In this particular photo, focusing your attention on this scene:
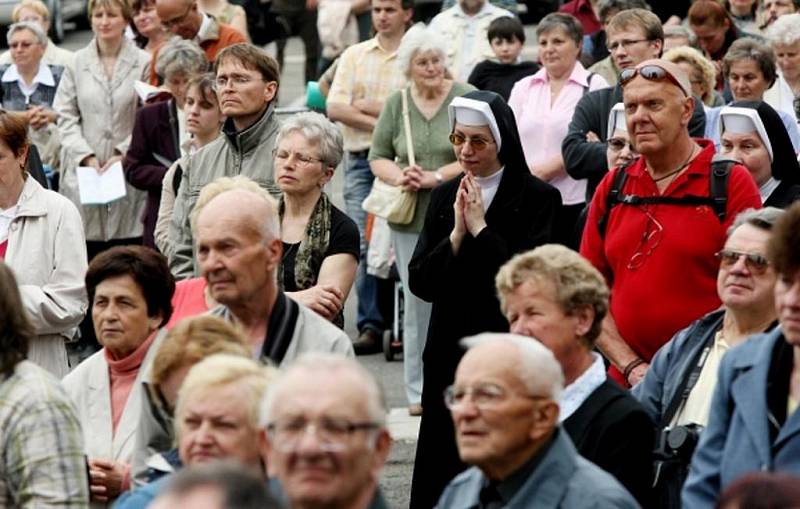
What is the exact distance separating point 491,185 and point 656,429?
2.29 meters

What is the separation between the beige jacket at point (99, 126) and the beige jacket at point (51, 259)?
434cm

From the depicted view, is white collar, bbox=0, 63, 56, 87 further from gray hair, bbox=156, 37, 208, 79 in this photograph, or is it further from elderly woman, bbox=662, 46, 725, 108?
elderly woman, bbox=662, 46, 725, 108

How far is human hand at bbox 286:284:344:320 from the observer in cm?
819

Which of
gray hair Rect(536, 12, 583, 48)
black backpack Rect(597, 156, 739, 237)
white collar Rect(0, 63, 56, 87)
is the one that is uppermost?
gray hair Rect(536, 12, 583, 48)

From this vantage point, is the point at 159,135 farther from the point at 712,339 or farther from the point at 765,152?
the point at 712,339

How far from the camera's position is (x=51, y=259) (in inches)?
353

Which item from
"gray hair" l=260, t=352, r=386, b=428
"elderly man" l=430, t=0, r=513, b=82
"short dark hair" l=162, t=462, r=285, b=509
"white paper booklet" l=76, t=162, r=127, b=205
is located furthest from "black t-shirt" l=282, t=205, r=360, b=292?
"elderly man" l=430, t=0, r=513, b=82

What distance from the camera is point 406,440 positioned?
37.1 feet

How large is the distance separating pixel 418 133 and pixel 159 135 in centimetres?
152

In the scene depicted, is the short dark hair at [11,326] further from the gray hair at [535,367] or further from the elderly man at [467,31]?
the elderly man at [467,31]

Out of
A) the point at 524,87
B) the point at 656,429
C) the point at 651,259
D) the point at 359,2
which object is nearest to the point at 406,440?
the point at 524,87

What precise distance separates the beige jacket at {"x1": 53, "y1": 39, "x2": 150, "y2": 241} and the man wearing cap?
569 centimetres

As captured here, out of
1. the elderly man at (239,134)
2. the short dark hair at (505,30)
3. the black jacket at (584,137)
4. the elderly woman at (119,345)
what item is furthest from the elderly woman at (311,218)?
the short dark hair at (505,30)

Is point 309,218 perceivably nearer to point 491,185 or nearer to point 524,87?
point 491,185
